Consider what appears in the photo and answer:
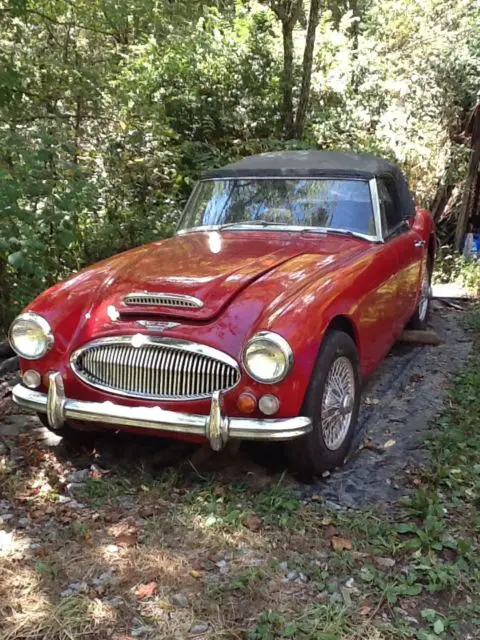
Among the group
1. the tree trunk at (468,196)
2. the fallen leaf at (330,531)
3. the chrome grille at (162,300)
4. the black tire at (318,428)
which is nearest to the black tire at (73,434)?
the chrome grille at (162,300)

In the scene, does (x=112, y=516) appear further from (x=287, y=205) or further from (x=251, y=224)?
(x=287, y=205)

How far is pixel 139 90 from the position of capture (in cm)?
963

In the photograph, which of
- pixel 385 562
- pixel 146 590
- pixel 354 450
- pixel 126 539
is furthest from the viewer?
pixel 354 450

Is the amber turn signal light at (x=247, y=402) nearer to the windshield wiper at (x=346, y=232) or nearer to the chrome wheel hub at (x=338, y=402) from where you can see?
the chrome wheel hub at (x=338, y=402)

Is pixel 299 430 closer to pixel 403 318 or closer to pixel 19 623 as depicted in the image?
pixel 19 623

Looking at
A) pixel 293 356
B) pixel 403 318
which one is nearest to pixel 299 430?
pixel 293 356

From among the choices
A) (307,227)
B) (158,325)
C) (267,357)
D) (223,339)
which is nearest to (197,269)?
(158,325)

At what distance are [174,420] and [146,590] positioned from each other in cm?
83

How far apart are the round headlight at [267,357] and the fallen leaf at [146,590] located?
1036mm

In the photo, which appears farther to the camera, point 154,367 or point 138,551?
point 154,367

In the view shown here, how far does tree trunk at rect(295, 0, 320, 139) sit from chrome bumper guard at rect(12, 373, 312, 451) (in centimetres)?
800

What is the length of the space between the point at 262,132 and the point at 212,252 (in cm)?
700

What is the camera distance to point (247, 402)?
3162 mm

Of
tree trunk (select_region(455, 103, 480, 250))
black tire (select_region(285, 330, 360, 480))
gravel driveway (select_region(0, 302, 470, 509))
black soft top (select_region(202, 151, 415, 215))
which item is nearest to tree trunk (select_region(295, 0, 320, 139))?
tree trunk (select_region(455, 103, 480, 250))
